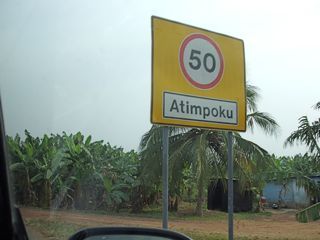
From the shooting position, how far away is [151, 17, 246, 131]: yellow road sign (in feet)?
18.5

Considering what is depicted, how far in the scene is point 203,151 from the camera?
19.6 meters

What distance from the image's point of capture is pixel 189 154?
19.7 m

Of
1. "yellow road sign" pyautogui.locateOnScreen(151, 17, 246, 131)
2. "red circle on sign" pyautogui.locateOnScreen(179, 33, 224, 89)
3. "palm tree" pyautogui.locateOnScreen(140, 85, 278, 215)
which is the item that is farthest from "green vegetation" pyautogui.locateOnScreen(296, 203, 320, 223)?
"red circle on sign" pyautogui.locateOnScreen(179, 33, 224, 89)

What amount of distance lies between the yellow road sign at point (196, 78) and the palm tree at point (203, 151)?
471 inches

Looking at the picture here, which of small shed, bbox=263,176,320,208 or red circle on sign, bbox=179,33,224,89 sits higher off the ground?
red circle on sign, bbox=179,33,224,89

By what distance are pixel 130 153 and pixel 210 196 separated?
15.3 feet

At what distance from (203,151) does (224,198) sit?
23.7ft

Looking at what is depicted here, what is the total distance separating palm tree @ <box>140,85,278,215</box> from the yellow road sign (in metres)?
12.0

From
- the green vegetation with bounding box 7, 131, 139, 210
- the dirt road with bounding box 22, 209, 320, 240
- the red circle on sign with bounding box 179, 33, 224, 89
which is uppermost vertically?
the red circle on sign with bounding box 179, 33, 224, 89

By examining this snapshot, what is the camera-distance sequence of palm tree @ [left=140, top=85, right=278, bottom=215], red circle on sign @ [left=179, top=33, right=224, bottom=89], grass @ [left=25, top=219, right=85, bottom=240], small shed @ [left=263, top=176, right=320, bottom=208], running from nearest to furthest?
red circle on sign @ [left=179, top=33, right=224, bottom=89] → grass @ [left=25, top=219, right=85, bottom=240] → palm tree @ [left=140, top=85, right=278, bottom=215] → small shed @ [left=263, top=176, right=320, bottom=208]

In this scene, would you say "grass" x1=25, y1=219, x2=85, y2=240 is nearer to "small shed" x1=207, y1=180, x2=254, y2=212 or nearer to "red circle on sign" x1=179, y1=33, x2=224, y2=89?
"red circle on sign" x1=179, y1=33, x2=224, y2=89

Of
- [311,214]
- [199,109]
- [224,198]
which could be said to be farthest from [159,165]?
[199,109]

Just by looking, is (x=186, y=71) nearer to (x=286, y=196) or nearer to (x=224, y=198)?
(x=224, y=198)

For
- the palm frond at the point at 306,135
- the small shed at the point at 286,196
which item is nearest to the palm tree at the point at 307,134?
the palm frond at the point at 306,135
